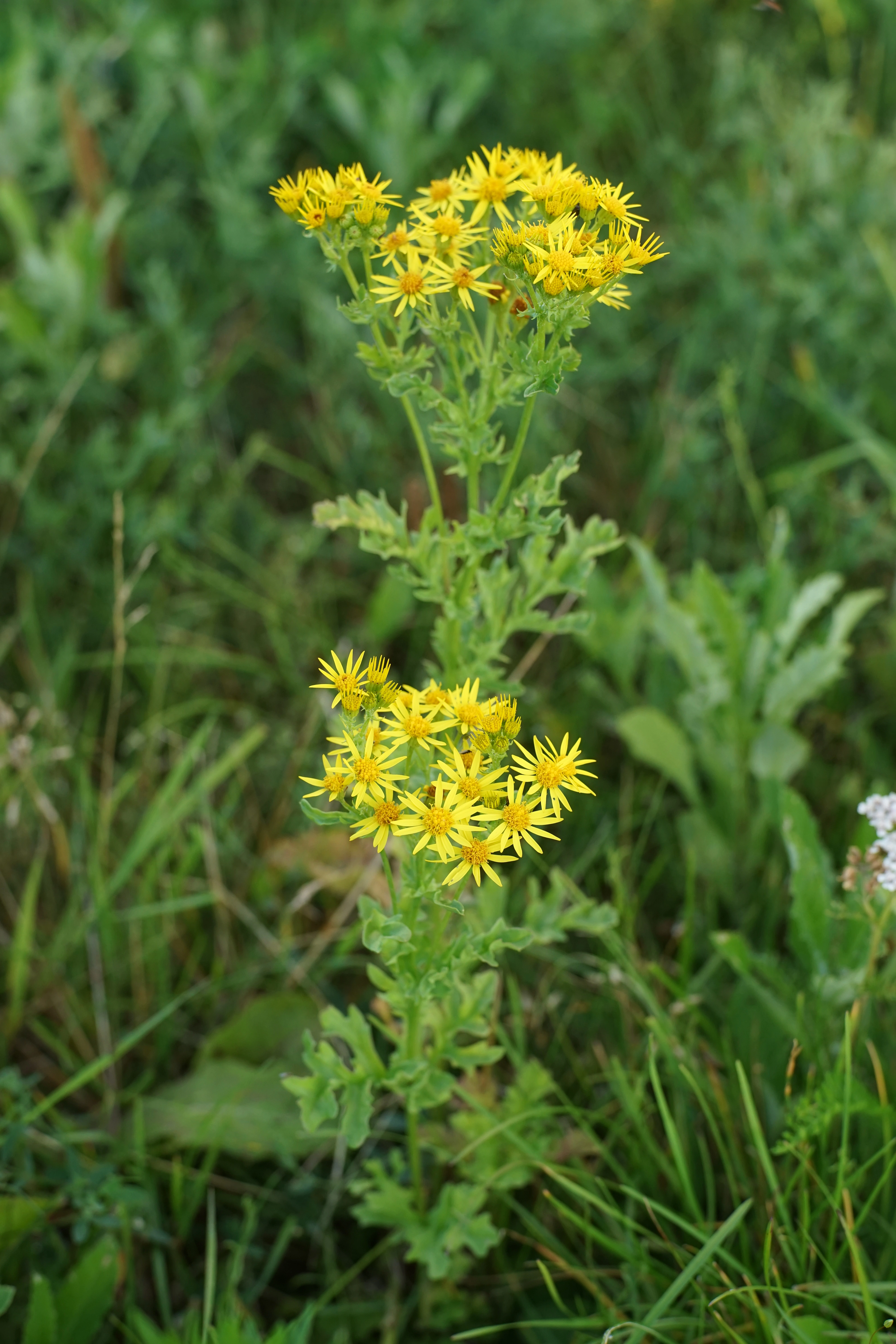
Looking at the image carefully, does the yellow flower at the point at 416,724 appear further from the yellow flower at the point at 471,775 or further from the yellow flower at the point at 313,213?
the yellow flower at the point at 313,213

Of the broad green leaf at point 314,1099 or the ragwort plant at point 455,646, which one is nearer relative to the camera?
the ragwort plant at point 455,646

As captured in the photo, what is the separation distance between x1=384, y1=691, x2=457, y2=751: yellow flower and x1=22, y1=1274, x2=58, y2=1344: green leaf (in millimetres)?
1118

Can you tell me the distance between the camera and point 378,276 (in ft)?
5.25

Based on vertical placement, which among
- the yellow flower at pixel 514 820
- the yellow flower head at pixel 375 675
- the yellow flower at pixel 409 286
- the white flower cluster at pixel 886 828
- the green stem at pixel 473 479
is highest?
the yellow flower at pixel 409 286

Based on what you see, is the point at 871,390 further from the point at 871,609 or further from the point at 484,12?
the point at 484,12

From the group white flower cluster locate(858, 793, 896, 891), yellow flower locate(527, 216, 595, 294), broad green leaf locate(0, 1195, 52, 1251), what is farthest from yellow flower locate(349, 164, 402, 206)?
broad green leaf locate(0, 1195, 52, 1251)

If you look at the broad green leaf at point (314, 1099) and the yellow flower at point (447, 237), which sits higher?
the yellow flower at point (447, 237)

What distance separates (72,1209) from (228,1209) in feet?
0.98

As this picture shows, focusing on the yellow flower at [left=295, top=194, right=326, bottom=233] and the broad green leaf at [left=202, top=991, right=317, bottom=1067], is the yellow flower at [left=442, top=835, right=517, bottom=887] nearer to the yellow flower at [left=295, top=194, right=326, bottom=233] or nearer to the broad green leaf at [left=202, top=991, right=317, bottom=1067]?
the yellow flower at [left=295, top=194, right=326, bottom=233]

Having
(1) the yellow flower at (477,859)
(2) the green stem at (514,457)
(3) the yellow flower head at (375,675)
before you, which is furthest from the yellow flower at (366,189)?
(1) the yellow flower at (477,859)

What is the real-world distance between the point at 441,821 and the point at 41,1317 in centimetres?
115

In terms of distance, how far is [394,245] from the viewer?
1.67 m

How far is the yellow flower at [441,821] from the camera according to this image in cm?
140

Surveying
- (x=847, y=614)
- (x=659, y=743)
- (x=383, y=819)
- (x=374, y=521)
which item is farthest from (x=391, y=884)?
(x=847, y=614)
